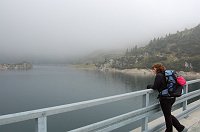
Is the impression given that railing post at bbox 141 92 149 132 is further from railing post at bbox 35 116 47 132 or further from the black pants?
railing post at bbox 35 116 47 132

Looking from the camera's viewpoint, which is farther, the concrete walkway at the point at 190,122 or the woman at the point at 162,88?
the concrete walkway at the point at 190,122

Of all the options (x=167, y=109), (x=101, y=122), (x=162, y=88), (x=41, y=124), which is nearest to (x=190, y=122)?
(x=167, y=109)

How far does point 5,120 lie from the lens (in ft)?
8.56

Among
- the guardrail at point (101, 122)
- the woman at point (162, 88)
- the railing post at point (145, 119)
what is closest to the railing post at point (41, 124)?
the guardrail at point (101, 122)

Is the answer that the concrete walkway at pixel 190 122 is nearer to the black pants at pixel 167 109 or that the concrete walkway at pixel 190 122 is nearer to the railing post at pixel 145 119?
the black pants at pixel 167 109

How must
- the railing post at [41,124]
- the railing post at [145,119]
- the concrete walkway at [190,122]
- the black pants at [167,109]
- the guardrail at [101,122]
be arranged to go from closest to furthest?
the guardrail at [101,122] < the railing post at [41,124] < the railing post at [145,119] < the black pants at [167,109] < the concrete walkway at [190,122]

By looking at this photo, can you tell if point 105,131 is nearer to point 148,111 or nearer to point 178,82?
point 148,111

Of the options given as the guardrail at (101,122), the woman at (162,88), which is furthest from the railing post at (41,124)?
the woman at (162,88)

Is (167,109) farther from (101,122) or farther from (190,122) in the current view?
(101,122)

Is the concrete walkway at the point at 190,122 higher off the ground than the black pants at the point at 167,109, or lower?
lower

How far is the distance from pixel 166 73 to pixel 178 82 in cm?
30

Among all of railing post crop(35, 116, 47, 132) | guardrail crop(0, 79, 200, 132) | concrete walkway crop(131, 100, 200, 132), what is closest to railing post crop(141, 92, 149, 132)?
guardrail crop(0, 79, 200, 132)

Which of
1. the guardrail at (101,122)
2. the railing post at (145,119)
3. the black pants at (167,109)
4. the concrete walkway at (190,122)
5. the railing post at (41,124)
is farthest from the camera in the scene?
the concrete walkway at (190,122)

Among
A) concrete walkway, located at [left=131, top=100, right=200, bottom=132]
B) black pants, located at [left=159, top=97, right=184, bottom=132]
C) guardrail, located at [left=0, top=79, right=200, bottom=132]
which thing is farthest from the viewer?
concrete walkway, located at [left=131, top=100, right=200, bottom=132]
